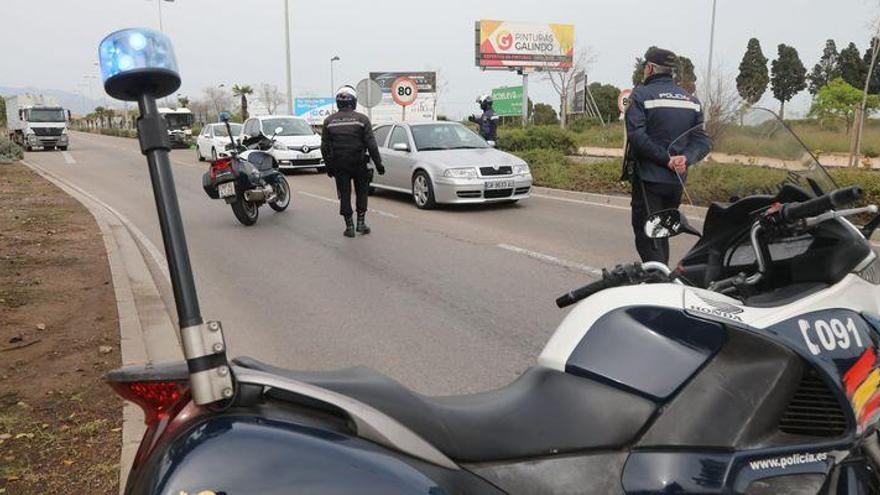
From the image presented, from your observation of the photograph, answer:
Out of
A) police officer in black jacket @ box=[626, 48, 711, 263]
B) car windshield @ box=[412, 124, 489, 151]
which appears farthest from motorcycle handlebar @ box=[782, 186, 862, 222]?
car windshield @ box=[412, 124, 489, 151]

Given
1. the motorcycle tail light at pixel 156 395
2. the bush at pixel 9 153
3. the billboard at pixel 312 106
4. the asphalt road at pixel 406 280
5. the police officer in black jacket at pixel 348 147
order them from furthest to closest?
the billboard at pixel 312 106, the bush at pixel 9 153, the police officer in black jacket at pixel 348 147, the asphalt road at pixel 406 280, the motorcycle tail light at pixel 156 395

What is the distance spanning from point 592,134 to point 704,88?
2027 cm

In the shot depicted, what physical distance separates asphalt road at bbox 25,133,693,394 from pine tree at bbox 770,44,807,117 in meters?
53.3

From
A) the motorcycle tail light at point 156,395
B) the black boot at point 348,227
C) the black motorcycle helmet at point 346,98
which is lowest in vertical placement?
the black boot at point 348,227

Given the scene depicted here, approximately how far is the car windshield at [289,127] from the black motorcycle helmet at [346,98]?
12719mm

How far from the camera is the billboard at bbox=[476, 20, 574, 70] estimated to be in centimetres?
4675

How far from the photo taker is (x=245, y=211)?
1109 cm

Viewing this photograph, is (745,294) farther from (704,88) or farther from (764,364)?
(704,88)

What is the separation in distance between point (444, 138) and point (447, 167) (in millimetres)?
1623

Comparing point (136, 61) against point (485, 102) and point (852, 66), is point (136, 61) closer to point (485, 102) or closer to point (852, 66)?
point (485, 102)

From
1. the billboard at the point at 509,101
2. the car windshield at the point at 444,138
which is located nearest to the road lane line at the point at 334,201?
the car windshield at the point at 444,138

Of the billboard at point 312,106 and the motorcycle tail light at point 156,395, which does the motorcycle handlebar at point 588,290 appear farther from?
the billboard at point 312,106

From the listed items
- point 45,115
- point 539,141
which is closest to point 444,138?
point 539,141

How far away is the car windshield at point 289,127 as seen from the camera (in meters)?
21.9
